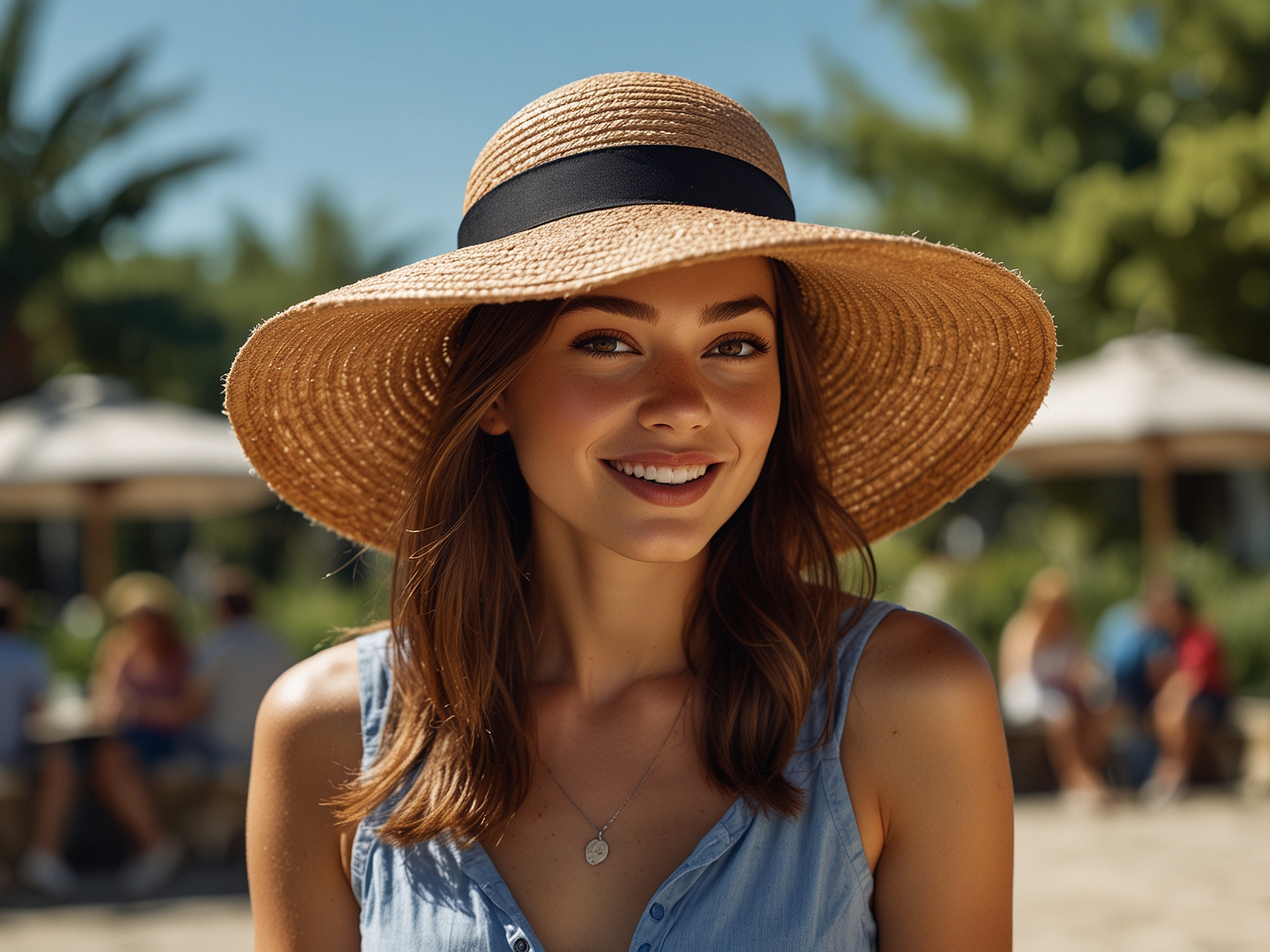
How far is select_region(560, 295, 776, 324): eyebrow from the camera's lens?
5.59ft

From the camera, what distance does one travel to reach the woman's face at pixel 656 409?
1707 millimetres

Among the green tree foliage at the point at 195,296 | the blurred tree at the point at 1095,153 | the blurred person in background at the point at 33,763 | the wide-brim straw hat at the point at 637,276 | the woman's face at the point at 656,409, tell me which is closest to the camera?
the wide-brim straw hat at the point at 637,276

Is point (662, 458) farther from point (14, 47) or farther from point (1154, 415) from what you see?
point (14, 47)

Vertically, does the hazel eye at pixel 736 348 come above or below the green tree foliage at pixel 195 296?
below

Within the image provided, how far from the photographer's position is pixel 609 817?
1785 millimetres

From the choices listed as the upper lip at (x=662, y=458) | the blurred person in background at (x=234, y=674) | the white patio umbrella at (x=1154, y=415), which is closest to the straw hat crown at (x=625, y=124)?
the upper lip at (x=662, y=458)

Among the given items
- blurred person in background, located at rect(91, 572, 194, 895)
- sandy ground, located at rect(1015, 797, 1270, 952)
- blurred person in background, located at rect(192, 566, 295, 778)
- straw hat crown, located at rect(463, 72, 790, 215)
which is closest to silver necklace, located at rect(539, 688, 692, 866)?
straw hat crown, located at rect(463, 72, 790, 215)

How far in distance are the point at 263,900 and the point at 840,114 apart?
16362 millimetres

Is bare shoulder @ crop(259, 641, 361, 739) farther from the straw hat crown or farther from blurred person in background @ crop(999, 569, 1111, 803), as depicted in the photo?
blurred person in background @ crop(999, 569, 1111, 803)

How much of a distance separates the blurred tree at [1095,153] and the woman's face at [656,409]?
11259 mm

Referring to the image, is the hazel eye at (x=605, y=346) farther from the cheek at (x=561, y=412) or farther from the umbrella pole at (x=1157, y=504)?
the umbrella pole at (x=1157, y=504)

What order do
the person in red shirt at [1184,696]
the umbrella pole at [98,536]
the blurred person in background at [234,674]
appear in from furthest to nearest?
1. the umbrella pole at [98,536]
2. the person in red shirt at [1184,696]
3. the blurred person in background at [234,674]

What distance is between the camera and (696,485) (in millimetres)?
1738

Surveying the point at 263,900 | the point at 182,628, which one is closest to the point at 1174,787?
the point at 263,900
